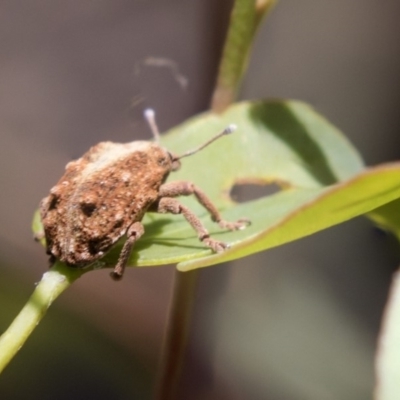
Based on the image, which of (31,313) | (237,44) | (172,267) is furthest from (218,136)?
(172,267)

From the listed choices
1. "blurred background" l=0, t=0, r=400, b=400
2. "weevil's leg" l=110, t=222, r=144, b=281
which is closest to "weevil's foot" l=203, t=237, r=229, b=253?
"weevil's leg" l=110, t=222, r=144, b=281

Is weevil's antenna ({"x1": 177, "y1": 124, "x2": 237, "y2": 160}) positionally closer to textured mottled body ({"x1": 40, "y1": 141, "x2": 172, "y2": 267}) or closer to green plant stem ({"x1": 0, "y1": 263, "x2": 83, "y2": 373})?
textured mottled body ({"x1": 40, "y1": 141, "x2": 172, "y2": 267})

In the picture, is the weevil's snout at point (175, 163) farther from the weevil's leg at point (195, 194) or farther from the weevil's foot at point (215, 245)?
the weevil's foot at point (215, 245)

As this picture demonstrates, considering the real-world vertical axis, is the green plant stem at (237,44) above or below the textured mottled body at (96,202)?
above

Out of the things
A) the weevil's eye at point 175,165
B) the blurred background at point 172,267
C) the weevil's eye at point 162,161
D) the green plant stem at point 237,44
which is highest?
the green plant stem at point 237,44

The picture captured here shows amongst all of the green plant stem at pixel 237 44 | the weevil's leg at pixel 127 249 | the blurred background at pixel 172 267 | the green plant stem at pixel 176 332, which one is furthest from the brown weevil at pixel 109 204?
the blurred background at pixel 172 267

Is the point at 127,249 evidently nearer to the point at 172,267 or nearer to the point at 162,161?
the point at 162,161

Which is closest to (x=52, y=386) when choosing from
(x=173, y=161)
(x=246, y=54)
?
(x=173, y=161)
